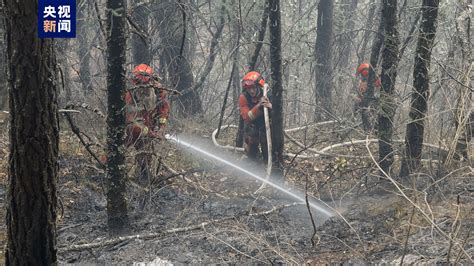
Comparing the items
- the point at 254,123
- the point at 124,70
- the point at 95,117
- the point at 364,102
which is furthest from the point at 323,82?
the point at 124,70

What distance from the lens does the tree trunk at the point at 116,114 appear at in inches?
223

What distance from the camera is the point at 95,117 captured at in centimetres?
999

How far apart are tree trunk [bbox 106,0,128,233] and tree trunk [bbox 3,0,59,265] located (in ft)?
6.84

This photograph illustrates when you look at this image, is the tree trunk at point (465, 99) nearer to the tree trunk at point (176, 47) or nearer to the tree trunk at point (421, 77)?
the tree trunk at point (421, 77)

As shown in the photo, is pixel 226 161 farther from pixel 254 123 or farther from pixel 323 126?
pixel 323 126

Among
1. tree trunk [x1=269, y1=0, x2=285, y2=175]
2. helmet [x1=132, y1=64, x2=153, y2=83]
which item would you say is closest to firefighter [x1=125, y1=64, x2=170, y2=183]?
helmet [x1=132, y1=64, x2=153, y2=83]

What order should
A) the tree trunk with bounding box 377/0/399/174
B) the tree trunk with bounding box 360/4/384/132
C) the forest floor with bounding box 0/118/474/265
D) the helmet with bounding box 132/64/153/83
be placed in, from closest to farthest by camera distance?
1. the forest floor with bounding box 0/118/474/265
2. the helmet with bounding box 132/64/153/83
3. the tree trunk with bounding box 377/0/399/174
4. the tree trunk with bounding box 360/4/384/132

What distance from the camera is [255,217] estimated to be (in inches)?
281

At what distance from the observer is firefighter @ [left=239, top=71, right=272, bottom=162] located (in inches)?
357

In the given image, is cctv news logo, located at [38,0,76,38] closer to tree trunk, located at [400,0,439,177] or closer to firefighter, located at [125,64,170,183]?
firefighter, located at [125,64,170,183]

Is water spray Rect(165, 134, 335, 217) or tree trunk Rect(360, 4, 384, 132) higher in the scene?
tree trunk Rect(360, 4, 384, 132)

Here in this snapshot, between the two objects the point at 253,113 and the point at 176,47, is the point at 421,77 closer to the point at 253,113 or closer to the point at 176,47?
the point at 253,113

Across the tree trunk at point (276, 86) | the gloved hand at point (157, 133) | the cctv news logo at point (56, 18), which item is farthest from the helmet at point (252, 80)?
the cctv news logo at point (56, 18)

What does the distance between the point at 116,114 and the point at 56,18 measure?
8.41 feet
